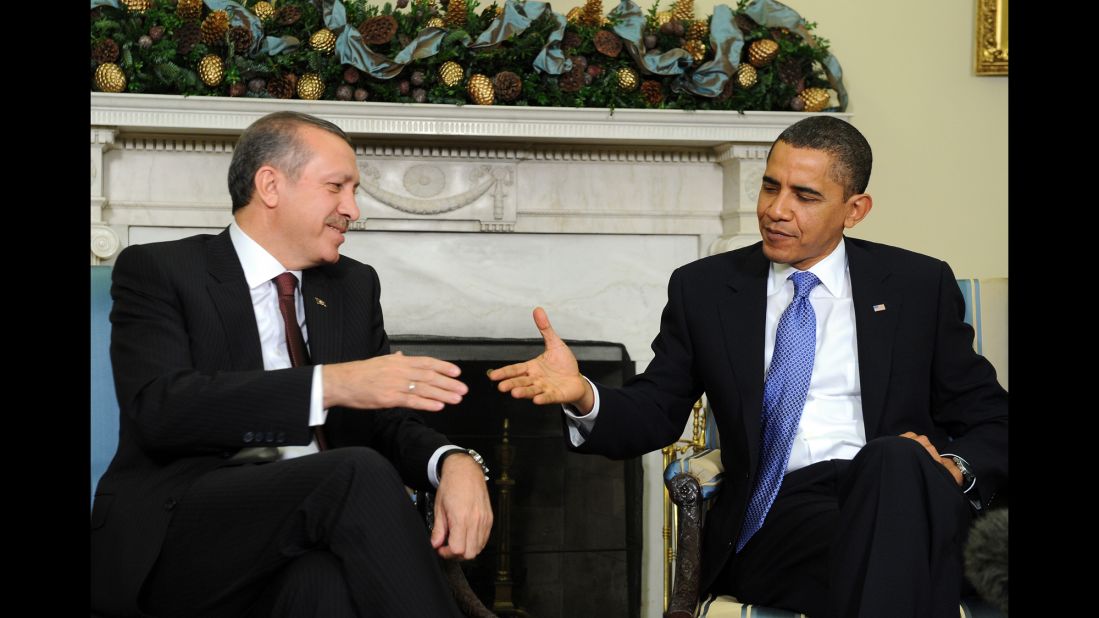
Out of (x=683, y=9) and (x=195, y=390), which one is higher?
(x=683, y=9)

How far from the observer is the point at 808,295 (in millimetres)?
2404

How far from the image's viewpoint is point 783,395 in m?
2.30

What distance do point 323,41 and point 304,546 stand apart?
2.07 meters

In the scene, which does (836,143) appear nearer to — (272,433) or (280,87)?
(272,433)

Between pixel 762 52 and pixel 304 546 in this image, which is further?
pixel 762 52

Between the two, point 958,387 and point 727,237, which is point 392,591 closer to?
point 958,387

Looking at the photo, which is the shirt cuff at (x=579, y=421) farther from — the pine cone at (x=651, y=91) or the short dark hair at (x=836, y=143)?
the pine cone at (x=651, y=91)

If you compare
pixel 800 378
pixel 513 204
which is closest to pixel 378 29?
pixel 513 204

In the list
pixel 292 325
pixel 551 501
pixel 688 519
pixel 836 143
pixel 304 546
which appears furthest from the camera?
pixel 551 501

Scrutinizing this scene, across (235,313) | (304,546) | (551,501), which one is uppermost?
(235,313)

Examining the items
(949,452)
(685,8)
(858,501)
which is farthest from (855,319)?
(685,8)

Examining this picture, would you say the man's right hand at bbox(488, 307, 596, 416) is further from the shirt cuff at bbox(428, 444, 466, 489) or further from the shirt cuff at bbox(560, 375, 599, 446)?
the shirt cuff at bbox(428, 444, 466, 489)

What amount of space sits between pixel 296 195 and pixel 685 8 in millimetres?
1893

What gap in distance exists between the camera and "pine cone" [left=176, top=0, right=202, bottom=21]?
11.0ft
